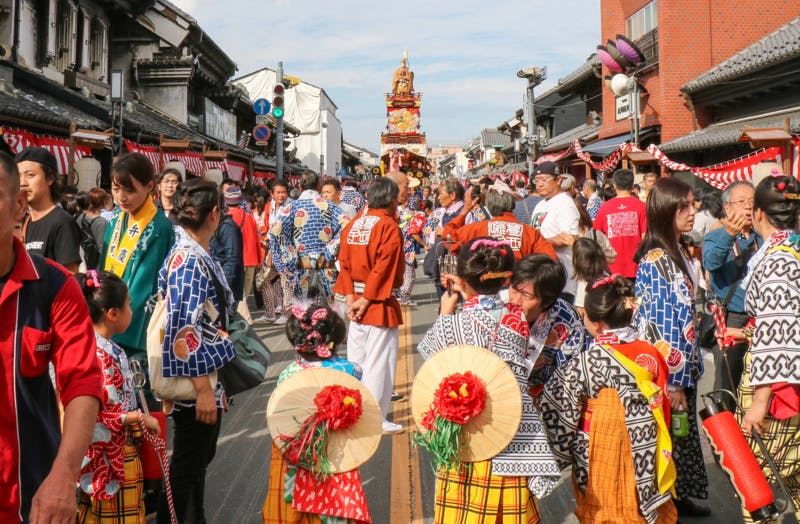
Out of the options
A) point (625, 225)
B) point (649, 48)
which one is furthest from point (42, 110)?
point (649, 48)

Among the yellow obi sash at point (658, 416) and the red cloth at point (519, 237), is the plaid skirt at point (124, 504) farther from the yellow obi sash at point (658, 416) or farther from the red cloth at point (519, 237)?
the red cloth at point (519, 237)

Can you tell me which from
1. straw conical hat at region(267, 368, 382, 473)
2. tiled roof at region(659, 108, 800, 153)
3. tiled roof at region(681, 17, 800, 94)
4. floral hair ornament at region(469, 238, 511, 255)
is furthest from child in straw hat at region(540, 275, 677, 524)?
tiled roof at region(681, 17, 800, 94)

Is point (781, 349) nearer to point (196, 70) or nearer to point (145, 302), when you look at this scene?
point (145, 302)

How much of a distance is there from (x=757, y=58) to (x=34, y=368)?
57.8 feet

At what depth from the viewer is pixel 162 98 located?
22984 mm

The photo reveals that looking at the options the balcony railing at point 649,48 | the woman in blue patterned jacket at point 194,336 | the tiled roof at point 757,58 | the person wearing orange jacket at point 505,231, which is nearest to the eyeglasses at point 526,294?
the woman in blue patterned jacket at point 194,336

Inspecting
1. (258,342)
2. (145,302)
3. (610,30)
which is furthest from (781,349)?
(610,30)

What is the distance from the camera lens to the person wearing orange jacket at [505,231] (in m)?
6.57

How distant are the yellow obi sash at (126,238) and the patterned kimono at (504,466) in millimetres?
2105

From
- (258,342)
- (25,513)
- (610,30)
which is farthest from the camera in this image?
(610,30)

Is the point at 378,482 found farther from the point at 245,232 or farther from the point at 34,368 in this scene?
the point at 245,232

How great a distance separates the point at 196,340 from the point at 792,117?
536 inches

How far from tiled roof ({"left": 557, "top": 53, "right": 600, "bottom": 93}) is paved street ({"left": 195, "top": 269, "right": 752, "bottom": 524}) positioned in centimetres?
2462

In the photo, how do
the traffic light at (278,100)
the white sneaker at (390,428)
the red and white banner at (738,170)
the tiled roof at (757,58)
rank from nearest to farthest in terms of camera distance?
the white sneaker at (390,428) < the red and white banner at (738,170) < the tiled roof at (757,58) < the traffic light at (278,100)
